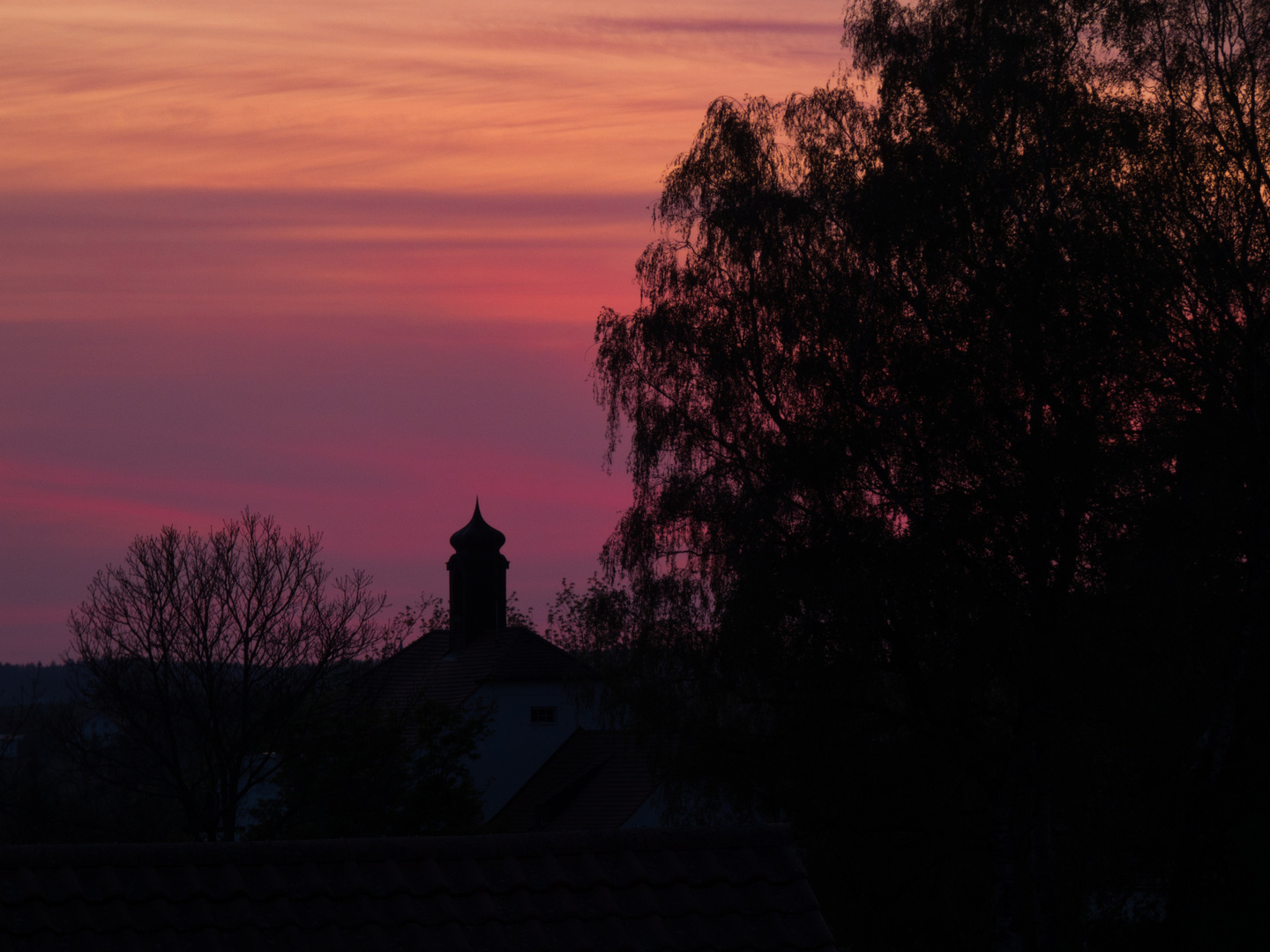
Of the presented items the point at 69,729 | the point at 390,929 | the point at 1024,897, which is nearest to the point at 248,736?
the point at 69,729

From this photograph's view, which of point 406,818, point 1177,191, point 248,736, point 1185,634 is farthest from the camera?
point 406,818

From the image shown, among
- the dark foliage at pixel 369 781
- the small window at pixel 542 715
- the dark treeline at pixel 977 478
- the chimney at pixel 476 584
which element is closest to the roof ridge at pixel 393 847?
the dark treeline at pixel 977 478

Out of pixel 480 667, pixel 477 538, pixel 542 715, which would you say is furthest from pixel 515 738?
A: pixel 477 538

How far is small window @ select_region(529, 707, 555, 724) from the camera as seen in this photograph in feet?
195

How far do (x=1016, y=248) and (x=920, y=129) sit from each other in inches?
116

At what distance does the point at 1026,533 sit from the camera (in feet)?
70.0

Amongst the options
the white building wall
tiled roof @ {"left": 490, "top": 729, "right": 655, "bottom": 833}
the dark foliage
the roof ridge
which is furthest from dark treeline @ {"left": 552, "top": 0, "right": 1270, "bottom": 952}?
the white building wall

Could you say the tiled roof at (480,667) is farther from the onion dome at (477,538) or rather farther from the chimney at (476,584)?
the onion dome at (477,538)

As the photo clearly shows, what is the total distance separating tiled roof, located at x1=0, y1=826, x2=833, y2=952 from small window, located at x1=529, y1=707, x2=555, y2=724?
50.9m

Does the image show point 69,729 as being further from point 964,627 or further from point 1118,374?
point 1118,374

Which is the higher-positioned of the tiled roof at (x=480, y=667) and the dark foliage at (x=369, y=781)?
the tiled roof at (x=480, y=667)

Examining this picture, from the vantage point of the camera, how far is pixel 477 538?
2542 inches

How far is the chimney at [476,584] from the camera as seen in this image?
2520 inches

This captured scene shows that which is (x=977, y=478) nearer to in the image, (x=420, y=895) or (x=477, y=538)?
(x=420, y=895)
